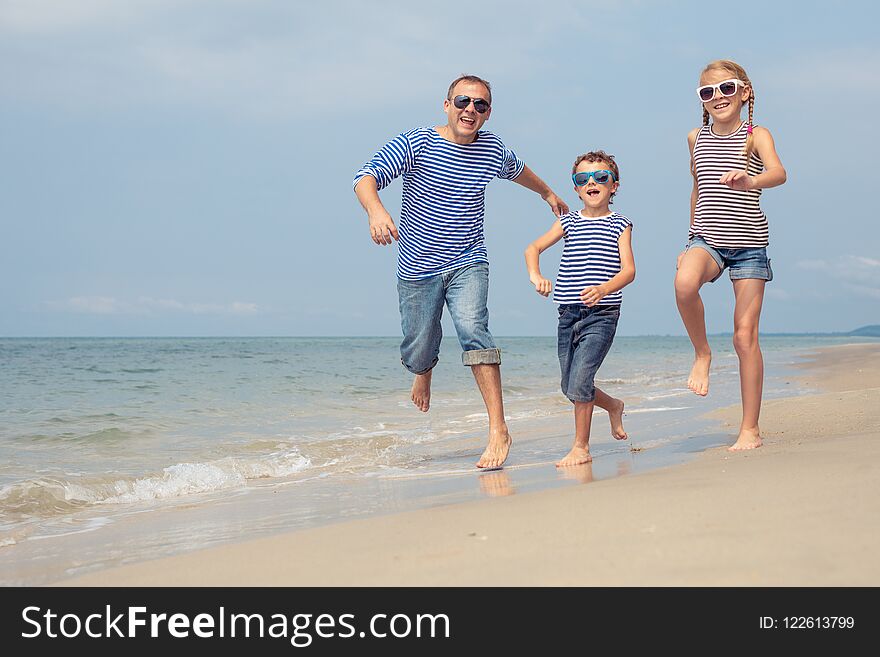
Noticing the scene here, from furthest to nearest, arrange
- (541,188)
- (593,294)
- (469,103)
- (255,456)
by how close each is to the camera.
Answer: (255,456), (541,188), (469,103), (593,294)

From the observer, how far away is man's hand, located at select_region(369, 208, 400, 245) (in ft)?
14.4

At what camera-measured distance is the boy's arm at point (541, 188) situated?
530 cm

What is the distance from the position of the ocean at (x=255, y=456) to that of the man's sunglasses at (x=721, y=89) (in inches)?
73.3

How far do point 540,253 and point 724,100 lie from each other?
1.23 m

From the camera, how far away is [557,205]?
5.32 meters

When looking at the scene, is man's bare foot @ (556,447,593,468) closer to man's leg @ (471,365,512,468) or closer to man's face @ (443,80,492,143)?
man's leg @ (471,365,512,468)

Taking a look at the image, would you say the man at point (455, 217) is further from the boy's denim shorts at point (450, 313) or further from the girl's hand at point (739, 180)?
the girl's hand at point (739, 180)

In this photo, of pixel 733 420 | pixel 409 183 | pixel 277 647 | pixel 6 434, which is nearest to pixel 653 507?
pixel 277 647

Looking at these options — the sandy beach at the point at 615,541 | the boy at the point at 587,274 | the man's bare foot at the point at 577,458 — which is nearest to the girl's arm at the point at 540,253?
the boy at the point at 587,274

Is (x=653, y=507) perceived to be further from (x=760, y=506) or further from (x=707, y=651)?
(x=707, y=651)

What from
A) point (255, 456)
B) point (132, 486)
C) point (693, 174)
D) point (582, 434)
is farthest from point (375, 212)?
point (255, 456)

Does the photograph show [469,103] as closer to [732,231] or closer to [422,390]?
[732,231]

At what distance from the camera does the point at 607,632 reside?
187cm

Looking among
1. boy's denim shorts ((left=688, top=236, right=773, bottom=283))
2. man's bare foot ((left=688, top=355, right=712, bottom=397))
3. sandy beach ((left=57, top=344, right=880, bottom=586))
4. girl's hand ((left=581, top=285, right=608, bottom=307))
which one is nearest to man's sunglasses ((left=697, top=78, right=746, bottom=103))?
boy's denim shorts ((left=688, top=236, right=773, bottom=283))
